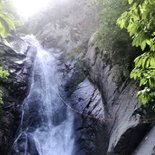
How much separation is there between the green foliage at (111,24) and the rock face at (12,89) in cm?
637

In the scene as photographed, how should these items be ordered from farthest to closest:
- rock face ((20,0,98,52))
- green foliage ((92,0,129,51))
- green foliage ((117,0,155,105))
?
1. rock face ((20,0,98,52))
2. green foliage ((92,0,129,51))
3. green foliage ((117,0,155,105))

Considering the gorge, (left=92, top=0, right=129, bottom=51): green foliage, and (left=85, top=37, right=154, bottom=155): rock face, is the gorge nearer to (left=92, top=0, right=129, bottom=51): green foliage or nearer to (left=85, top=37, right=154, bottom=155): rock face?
(left=85, top=37, right=154, bottom=155): rock face

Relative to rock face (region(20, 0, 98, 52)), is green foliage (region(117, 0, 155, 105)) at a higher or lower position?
lower

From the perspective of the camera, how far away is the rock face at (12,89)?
1575cm

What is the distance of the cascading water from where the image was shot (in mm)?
15688

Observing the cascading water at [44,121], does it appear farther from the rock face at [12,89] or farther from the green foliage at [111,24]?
the green foliage at [111,24]

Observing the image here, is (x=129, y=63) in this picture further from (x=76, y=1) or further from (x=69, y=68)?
(x=76, y=1)

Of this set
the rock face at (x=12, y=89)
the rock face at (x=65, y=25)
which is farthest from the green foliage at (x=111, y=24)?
the rock face at (x=65, y=25)

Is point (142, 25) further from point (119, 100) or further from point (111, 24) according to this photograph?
point (111, 24)

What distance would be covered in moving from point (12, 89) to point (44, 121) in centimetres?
277

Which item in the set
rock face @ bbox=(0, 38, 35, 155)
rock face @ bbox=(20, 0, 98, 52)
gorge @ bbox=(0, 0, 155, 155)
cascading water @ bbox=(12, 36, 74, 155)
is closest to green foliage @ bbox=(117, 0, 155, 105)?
gorge @ bbox=(0, 0, 155, 155)

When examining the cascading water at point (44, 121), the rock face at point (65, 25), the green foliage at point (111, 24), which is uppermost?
the rock face at point (65, 25)

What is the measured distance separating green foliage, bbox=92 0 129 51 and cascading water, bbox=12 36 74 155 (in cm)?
522

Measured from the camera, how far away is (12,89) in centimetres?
1808
